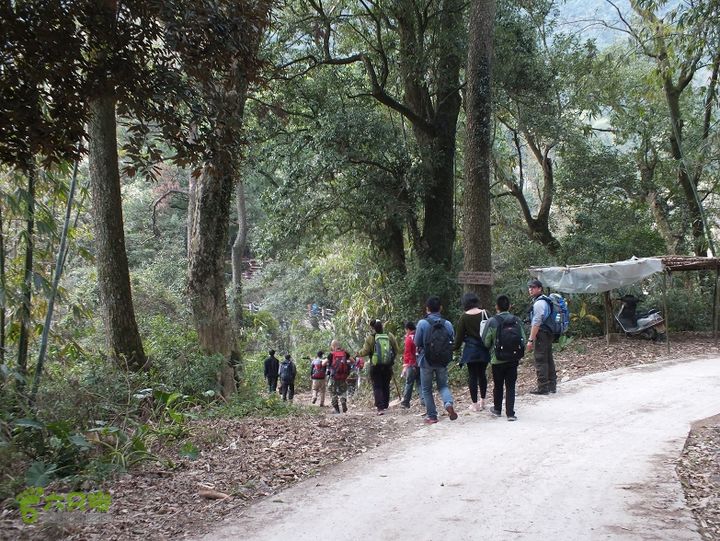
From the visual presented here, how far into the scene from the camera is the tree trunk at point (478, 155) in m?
13.3

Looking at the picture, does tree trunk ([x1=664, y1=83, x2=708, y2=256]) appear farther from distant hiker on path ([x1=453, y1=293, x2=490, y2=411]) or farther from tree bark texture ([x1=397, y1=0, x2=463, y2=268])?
distant hiker on path ([x1=453, y1=293, x2=490, y2=411])

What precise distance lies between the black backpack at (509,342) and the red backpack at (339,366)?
20.7ft

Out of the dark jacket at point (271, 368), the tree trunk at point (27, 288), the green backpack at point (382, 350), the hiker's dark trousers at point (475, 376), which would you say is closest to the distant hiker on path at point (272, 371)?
the dark jacket at point (271, 368)

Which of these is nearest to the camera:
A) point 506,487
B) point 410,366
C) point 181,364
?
point 506,487

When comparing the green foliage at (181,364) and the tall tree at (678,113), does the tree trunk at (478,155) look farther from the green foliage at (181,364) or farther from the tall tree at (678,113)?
the tall tree at (678,113)

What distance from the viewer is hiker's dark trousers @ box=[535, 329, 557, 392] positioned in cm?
1033

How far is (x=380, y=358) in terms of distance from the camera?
11.1m

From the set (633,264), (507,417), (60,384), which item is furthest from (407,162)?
(60,384)

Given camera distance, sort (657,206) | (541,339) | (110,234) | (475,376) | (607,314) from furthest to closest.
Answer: (657,206) < (607,314) < (541,339) < (110,234) < (475,376)

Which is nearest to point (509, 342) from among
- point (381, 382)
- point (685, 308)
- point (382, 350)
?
point (382, 350)

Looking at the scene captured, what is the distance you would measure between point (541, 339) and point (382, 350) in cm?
265

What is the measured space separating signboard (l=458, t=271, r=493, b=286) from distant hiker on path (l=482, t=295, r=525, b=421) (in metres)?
3.86

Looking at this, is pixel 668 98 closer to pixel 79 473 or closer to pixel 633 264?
pixel 633 264

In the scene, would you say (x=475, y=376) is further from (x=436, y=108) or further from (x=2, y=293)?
(x=436, y=108)
